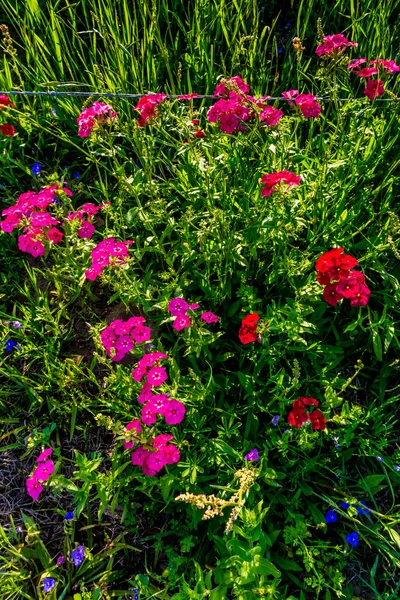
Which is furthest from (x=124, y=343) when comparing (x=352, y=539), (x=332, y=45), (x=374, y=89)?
(x=374, y=89)

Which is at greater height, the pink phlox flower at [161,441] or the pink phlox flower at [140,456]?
the pink phlox flower at [161,441]

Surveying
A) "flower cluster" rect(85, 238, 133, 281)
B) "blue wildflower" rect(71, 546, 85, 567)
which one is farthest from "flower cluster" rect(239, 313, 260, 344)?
"blue wildflower" rect(71, 546, 85, 567)

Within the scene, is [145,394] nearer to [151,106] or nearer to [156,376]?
[156,376]

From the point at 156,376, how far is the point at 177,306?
402 mm

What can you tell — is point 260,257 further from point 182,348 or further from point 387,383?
point 387,383

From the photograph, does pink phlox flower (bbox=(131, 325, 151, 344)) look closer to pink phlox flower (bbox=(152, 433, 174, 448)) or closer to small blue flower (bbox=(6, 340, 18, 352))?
pink phlox flower (bbox=(152, 433, 174, 448))

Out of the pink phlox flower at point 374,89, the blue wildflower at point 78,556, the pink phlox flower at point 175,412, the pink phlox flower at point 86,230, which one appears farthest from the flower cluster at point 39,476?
the pink phlox flower at point 374,89

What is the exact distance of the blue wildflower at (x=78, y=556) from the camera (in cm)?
213

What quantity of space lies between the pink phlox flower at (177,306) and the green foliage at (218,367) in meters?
0.09

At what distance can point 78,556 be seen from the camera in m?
2.15

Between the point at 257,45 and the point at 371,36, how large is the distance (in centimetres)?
74

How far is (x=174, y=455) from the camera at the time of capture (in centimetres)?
199

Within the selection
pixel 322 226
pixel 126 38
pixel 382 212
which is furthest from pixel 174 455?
pixel 126 38

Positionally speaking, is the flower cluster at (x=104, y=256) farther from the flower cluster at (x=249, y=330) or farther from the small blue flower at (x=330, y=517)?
the small blue flower at (x=330, y=517)
